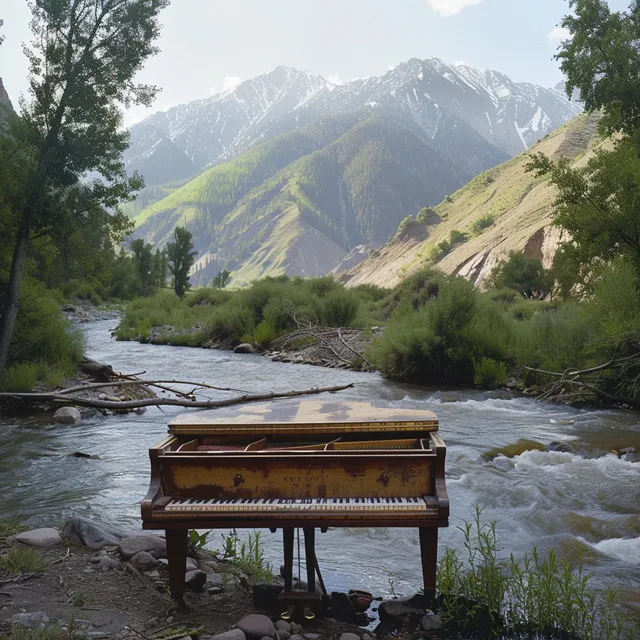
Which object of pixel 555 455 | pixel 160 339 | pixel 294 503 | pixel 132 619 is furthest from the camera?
pixel 160 339

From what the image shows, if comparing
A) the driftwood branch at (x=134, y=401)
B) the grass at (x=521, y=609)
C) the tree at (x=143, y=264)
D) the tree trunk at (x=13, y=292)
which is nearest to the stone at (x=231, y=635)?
the grass at (x=521, y=609)

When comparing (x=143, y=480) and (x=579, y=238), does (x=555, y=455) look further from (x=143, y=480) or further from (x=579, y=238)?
(x=579, y=238)

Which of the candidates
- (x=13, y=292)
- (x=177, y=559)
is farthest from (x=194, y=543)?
(x=13, y=292)

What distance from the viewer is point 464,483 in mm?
7574

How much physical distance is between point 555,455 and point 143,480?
215 inches

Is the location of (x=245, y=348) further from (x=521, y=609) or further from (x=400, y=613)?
(x=521, y=609)

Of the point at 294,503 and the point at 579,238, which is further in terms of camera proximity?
the point at 579,238

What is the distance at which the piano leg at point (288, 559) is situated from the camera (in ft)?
13.6

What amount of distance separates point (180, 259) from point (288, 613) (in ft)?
188

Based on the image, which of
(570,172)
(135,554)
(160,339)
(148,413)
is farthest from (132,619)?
(160,339)

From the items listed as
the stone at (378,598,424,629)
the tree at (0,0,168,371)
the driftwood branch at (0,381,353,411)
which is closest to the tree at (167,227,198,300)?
the tree at (0,0,168,371)

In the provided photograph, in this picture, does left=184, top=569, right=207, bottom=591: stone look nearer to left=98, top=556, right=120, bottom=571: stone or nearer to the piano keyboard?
left=98, top=556, right=120, bottom=571: stone

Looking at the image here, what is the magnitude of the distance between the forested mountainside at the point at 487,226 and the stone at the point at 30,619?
97.8ft

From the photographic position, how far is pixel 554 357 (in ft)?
45.1
